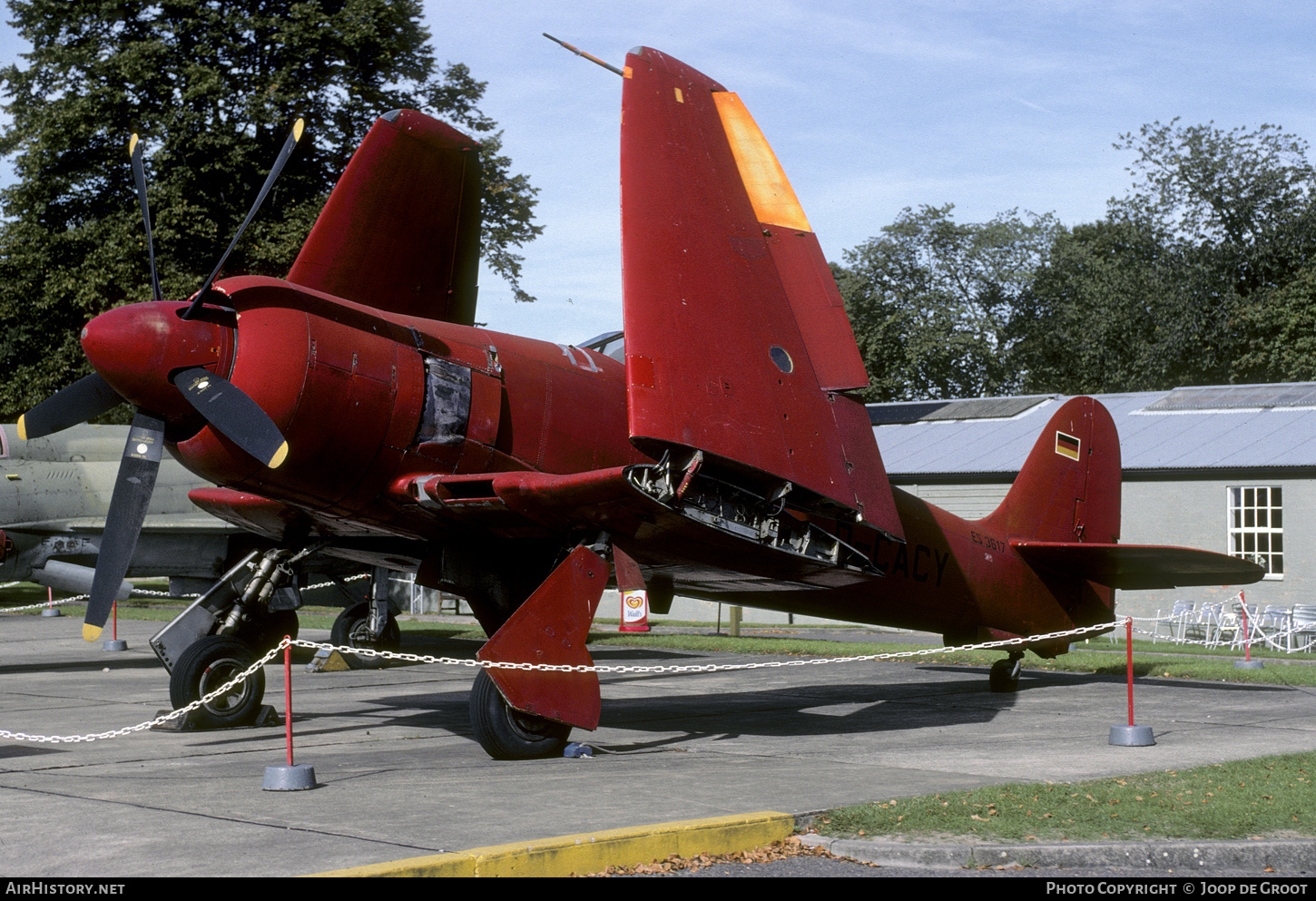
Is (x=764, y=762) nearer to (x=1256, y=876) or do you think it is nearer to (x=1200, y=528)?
(x=1256, y=876)

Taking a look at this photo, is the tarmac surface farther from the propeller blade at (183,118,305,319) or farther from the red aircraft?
the propeller blade at (183,118,305,319)

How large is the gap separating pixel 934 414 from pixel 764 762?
2663 centimetres

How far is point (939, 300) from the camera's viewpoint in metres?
58.0

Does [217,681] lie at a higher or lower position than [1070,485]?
lower

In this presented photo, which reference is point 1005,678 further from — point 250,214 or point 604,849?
point 250,214

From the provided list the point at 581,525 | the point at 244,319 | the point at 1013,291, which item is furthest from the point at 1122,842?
the point at 1013,291

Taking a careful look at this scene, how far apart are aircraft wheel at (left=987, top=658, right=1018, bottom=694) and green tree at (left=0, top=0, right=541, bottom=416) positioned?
20920 mm

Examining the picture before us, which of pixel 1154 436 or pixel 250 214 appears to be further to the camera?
pixel 1154 436

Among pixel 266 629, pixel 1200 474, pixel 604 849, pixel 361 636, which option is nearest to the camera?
pixel 604 849

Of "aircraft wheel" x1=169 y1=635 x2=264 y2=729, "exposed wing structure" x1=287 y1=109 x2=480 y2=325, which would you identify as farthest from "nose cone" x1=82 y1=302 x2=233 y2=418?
"aircraft wheel" x1=169 y1=635 x2=264 y2=729

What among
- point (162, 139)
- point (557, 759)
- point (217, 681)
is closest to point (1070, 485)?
point (557, 759)

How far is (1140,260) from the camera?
54250 millimetres

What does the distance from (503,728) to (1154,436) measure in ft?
74.0

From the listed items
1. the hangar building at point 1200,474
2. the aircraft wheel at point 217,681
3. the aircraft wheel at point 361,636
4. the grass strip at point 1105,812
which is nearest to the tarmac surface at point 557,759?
the aircraft wheel at point 217,681
